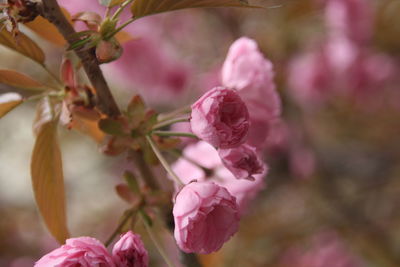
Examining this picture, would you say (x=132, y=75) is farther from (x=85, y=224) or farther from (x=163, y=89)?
(x=85, y=224)

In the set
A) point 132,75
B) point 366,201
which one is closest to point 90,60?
point 132,75

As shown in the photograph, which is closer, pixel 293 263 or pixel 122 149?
pixel 122 149

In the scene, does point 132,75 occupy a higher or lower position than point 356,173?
higher

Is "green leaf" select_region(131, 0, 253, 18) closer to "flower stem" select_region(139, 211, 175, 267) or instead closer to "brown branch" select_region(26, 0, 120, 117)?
"brown branch" select_region(26, 0, 120, 117)

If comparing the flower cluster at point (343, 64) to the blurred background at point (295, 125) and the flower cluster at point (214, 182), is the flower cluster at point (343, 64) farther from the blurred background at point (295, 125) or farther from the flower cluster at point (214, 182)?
the flower cluster at point (214, 182)

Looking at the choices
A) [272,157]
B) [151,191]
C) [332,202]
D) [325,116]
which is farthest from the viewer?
[325,116]

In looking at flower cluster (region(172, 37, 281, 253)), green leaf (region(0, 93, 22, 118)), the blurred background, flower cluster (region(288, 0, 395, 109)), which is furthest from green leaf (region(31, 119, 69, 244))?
flower cluster (region(288, 0, 395, 109))

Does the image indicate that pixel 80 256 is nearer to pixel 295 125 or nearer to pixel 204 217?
pixel 204 217
